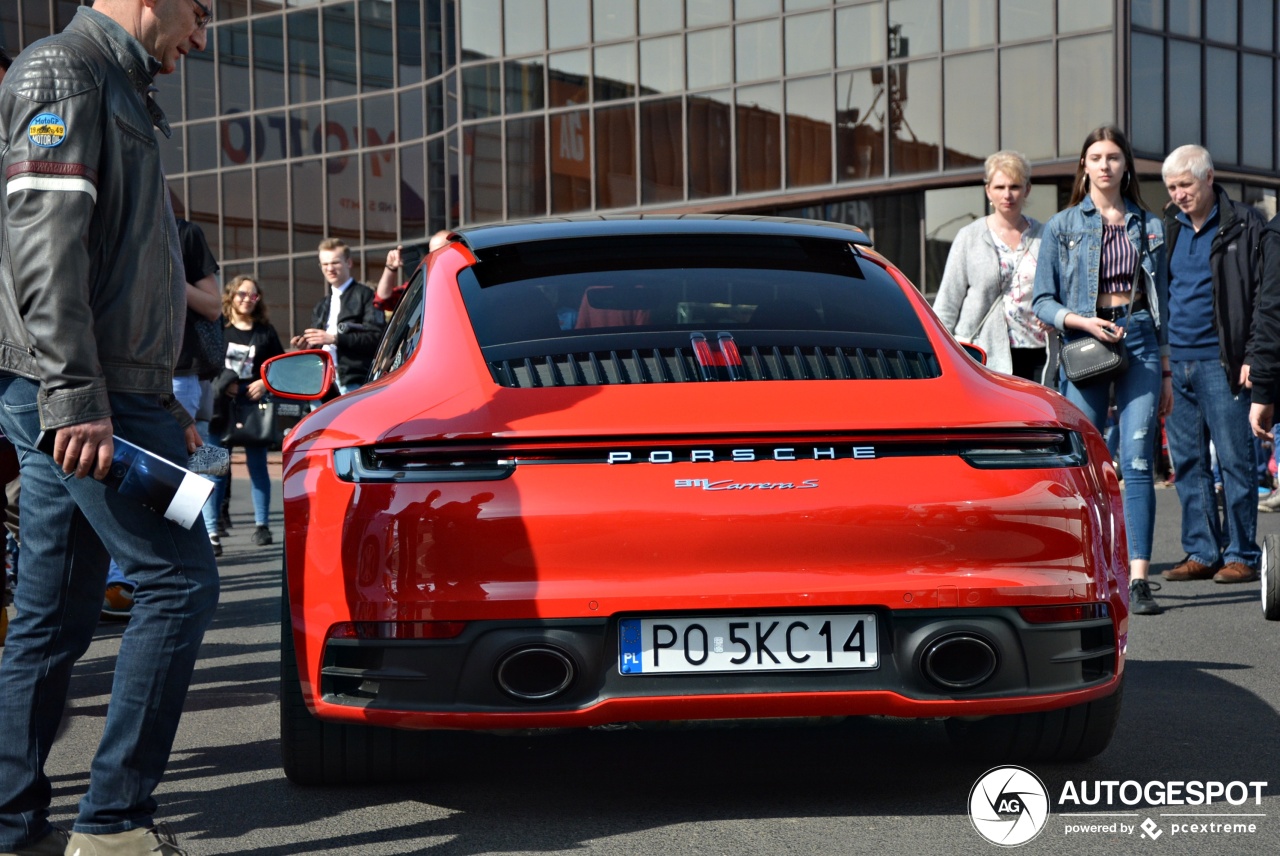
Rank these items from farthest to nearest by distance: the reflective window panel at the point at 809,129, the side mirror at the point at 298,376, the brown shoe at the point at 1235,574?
the reflective window panel at the point at 809,129 → the brown shoe at the point at 1235,574 → the side mirror at the point at 298,376

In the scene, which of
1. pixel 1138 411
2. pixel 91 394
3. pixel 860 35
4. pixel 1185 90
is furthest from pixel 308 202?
pixel 91 394

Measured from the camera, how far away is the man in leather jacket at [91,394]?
3.02 m

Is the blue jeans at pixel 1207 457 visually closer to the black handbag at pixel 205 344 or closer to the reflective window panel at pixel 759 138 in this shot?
the black handbag at pixel 205 344

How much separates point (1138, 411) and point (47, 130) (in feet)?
17.4

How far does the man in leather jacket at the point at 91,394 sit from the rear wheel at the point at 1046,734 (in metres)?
2.09

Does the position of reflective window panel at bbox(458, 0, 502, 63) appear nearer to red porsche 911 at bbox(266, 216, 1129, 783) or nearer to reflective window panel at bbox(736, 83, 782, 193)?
reflective window panel at bbox(736, 83, 782, 193)

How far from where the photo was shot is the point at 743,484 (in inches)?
135

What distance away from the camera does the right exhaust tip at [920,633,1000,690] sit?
348cm

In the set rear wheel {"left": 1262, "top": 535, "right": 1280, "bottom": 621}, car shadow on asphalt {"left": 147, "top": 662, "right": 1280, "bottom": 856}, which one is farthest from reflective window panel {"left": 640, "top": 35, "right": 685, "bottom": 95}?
car shadow on asphalt {"left": 147, "top": 662, "right": 1280, "bottom": 856}

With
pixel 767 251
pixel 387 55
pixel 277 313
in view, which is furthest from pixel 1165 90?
pixel 767 251

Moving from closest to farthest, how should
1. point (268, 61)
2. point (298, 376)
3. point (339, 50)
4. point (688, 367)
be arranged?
1. point (688, 367)
2. point (298, 376)
3. point (339, 50)
4. point (268, 61)

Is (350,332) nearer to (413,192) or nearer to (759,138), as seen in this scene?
(759,138)

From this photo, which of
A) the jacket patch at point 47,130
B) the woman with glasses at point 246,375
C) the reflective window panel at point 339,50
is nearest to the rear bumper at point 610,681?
the jacket patch at point 47,130

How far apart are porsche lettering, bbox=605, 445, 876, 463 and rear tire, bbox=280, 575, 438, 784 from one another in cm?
103
